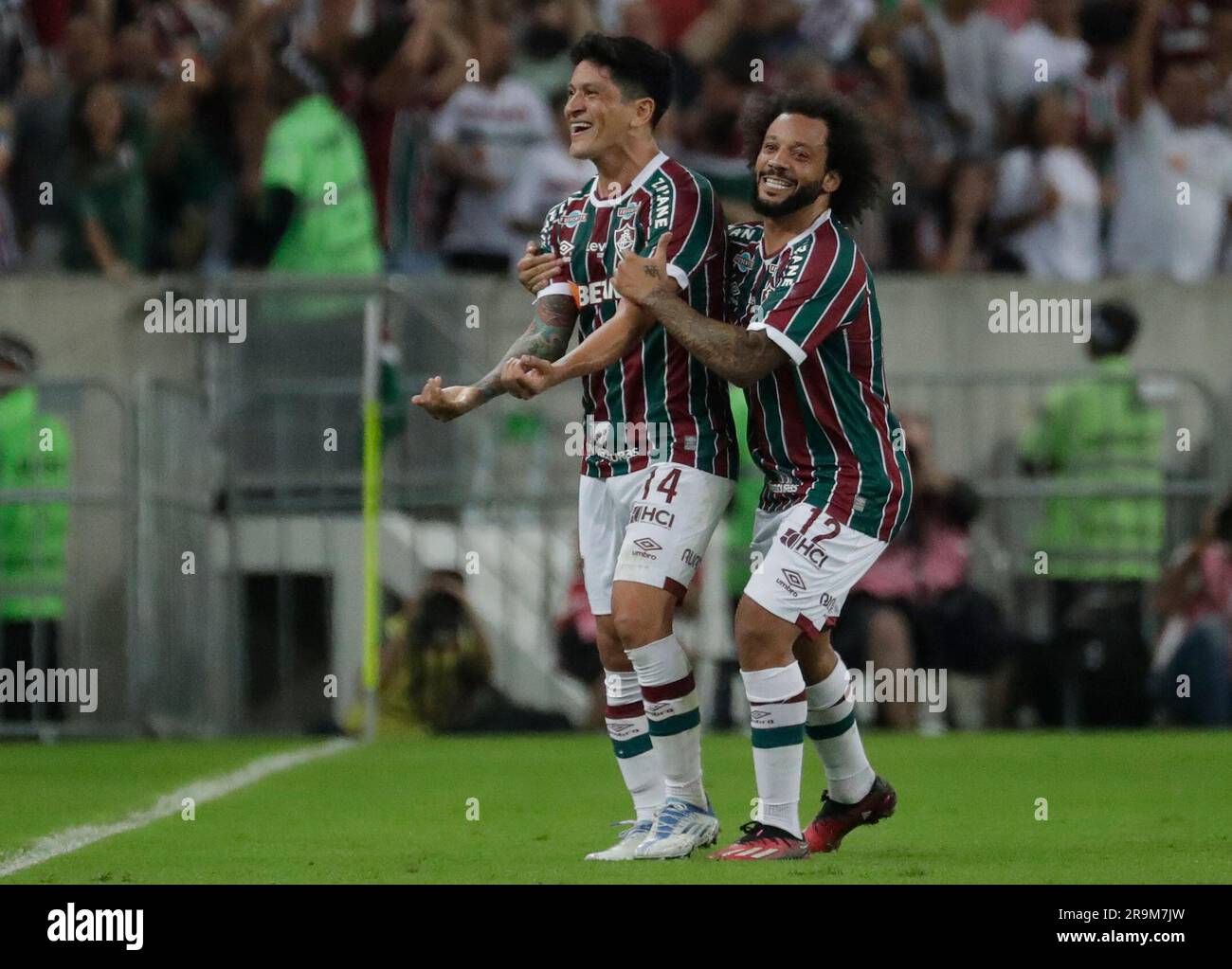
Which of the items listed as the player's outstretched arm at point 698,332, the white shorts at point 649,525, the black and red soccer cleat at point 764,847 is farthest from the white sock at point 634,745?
the player's outstretched arm at point 698,332

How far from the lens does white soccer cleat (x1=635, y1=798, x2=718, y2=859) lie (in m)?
8.13

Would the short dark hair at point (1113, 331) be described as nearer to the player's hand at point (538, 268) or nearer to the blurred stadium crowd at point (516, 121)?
the blurred stadium crowd at point (516, 121)

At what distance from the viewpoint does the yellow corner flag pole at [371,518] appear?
1444cm

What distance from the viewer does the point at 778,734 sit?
8.02 metres

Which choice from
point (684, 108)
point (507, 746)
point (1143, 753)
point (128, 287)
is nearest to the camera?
point (1143, 753)

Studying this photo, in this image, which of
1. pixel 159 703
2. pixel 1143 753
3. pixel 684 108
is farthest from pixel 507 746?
pixel 684 108

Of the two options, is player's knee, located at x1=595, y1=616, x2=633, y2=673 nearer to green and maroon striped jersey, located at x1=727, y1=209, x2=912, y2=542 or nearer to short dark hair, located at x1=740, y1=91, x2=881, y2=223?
green and maroon striped jersey, located at x1=727, y1=209, x2=912, y2=542

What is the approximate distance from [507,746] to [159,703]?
2.30 m

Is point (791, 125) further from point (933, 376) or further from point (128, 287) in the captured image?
point (128, 287)

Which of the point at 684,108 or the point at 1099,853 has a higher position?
the point at 684,108

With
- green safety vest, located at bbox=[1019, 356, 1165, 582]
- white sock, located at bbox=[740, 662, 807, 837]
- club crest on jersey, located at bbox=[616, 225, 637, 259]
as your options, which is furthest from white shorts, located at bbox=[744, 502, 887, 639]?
green safety vest, located at bbox=[1019, 356, 1165, 582]

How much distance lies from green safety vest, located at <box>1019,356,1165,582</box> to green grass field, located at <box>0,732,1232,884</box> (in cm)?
112

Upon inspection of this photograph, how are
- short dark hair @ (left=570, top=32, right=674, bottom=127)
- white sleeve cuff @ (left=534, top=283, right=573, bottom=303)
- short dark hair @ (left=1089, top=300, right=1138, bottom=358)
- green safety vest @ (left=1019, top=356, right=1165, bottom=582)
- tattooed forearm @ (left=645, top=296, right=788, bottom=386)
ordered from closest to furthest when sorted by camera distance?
tattooed forearm @ (left=645, top=296, right=788, bottom=386)
short dark hair @ (left=570, top=32, right=674, bottom=127)
white sleeve cuff @ (left=534, top=283, right=573, bottom=303)
green safety vest @ (left=1019, top=356, right=1165, bottom=582)
short dark hair @ (left=1089, top=300, right=1138, bottom=358)

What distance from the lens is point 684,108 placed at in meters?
16.8
